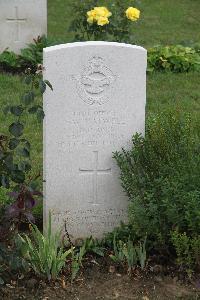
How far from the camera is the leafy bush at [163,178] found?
4293mm

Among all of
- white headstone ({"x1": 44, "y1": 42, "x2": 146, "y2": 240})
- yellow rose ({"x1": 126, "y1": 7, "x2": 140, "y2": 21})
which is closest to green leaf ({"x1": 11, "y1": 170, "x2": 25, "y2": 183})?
white headstone ({"x1": 44, "y1": 42, "x2": 146, "y2": 240})

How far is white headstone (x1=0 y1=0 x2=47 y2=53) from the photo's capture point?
30.2 feet

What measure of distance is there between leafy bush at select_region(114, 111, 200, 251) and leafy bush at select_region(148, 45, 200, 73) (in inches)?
168

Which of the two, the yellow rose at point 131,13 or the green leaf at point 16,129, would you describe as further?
the yellow rose at point 131,13

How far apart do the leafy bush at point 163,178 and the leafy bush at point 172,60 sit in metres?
4.26

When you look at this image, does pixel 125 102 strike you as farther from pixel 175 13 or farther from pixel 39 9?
pixel 175 13

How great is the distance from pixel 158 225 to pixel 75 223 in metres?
0.66

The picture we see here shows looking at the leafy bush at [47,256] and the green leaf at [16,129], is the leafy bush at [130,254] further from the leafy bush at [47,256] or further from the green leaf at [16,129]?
the green leaf at [16,129]

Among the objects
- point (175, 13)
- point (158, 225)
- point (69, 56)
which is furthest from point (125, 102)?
point (175, 13)

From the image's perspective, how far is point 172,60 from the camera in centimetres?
Answer: 912

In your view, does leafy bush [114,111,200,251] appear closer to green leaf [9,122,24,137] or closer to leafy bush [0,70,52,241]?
leafy bush [0,70,52,241]

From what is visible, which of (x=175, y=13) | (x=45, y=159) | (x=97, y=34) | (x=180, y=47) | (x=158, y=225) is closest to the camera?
(x=158, y=225)

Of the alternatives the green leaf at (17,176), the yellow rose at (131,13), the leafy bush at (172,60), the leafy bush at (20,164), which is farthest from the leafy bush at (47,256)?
the leafy bush at (172,60)

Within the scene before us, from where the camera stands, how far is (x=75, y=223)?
4.84 metres
